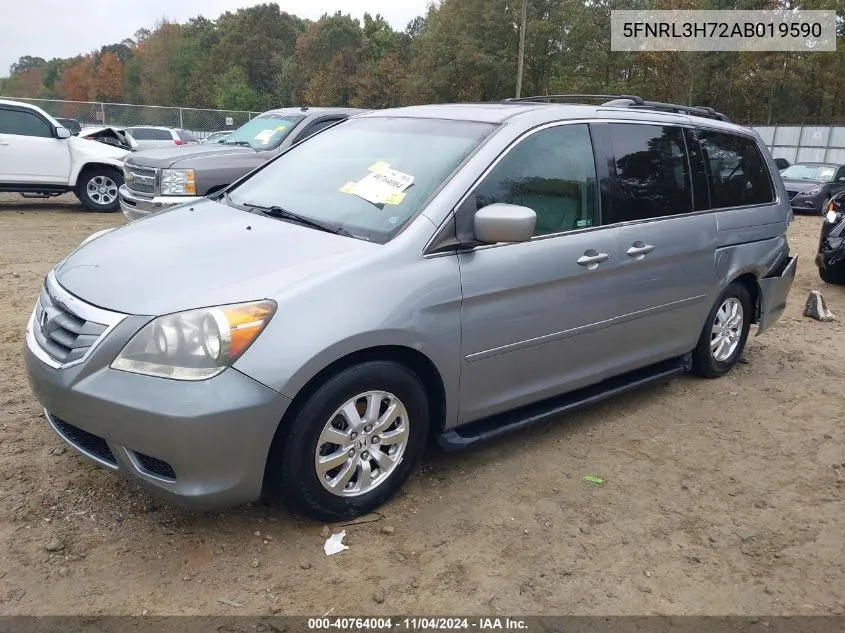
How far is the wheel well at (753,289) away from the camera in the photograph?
194 inches

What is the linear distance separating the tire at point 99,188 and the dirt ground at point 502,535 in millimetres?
8916

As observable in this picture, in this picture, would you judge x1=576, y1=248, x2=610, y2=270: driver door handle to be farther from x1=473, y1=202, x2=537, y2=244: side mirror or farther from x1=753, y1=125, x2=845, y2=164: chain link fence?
x1=753, y1=125, x2=845, y2=164: chain link fence

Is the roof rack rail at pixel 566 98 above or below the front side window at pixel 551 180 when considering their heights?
above

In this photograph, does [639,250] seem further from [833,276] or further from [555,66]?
[555,66]

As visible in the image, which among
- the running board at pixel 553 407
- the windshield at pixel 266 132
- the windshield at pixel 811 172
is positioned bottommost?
the running board at pixel 553 407

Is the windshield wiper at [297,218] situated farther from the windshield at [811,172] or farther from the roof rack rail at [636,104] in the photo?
the windshield at [811,172]

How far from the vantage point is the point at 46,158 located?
38.1 ft

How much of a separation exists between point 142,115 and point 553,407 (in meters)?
25.0

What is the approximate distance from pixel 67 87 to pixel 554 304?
108385mm

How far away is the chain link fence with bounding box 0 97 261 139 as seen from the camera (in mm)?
22783

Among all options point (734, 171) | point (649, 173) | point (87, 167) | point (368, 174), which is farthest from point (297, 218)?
point (87, 167)

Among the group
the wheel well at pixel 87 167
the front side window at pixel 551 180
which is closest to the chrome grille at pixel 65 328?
the front side window at pixel 551 180

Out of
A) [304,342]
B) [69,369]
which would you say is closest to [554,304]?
[304,342]

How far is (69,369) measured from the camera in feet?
8.75
